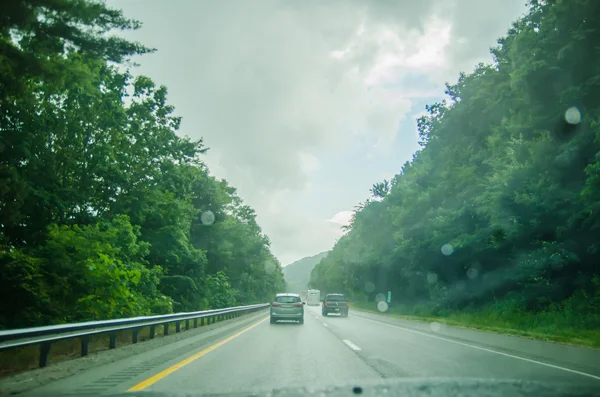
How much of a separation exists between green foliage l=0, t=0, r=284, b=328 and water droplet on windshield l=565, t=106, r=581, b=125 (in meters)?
17.4

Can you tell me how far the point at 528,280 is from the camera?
25.6 m

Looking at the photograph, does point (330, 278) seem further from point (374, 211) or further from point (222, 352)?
point (222, 352)

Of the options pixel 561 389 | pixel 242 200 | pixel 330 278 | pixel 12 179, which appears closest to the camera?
pixel 561 389

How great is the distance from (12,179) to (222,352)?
11424 mm

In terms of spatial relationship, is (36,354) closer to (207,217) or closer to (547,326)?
(547,326)

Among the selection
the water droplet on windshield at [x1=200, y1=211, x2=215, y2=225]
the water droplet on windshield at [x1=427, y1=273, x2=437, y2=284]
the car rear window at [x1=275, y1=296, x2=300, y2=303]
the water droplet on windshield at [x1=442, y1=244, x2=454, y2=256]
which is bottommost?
the car rear window at [x1=275, y1=296, x2=300, y2=303]

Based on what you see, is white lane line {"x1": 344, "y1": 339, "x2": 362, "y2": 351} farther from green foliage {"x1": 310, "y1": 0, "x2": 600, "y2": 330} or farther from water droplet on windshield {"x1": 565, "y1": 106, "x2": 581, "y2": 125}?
water droplet on windshield {"x1": 565, "y1": 106, "x2": 581, "y2": 125}

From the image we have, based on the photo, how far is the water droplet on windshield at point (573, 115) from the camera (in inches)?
A: 787

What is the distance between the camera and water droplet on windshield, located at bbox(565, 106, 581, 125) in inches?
787

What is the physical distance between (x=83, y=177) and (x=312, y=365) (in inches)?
882

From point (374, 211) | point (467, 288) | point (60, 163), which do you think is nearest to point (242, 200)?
point (374, 211)

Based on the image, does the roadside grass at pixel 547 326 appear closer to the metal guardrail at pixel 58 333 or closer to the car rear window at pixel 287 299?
the car rear window at pixel 287 299

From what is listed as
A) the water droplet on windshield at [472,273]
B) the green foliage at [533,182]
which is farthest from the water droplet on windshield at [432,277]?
the water droplet on windshield at [472,273]

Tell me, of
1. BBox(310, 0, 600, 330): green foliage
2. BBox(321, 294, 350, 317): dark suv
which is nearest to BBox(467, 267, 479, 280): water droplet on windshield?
BBox(310, 0, 600, 330): green foliage
